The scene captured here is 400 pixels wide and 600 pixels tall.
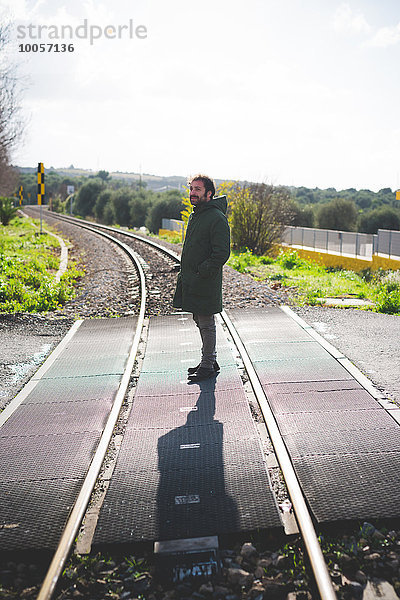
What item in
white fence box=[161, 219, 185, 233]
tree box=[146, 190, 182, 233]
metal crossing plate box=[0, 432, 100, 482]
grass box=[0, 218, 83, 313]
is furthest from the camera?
tree box=[146, 190, 182, 233]

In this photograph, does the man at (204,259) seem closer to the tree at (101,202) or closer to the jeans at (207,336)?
the jeans at (207,336)

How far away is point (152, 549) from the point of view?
10.6 ft

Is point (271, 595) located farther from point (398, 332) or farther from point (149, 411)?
point (398, 332)

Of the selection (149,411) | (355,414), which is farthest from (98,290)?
(355,414)

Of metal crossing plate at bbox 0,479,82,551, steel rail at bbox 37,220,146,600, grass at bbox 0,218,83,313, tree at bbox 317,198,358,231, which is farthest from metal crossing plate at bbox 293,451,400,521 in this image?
tree at bbox 317,198,358,231

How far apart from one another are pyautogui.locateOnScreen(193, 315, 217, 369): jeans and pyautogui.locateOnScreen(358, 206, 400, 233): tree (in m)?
55.1

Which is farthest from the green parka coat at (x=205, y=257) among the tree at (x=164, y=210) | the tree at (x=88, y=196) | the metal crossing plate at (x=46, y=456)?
the tree at (x=88, y=196)

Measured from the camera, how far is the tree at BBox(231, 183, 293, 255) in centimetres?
2270

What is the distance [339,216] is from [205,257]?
58479 mm

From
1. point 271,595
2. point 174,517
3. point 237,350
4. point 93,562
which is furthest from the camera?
point 237,350

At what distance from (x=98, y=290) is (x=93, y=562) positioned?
935cm

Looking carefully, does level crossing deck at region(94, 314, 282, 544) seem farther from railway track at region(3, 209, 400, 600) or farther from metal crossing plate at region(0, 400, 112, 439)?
metal crossing plate at region(0, 400, 112, 439)

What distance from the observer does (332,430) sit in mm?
4590

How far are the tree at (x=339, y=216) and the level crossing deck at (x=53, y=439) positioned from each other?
56995 mm
